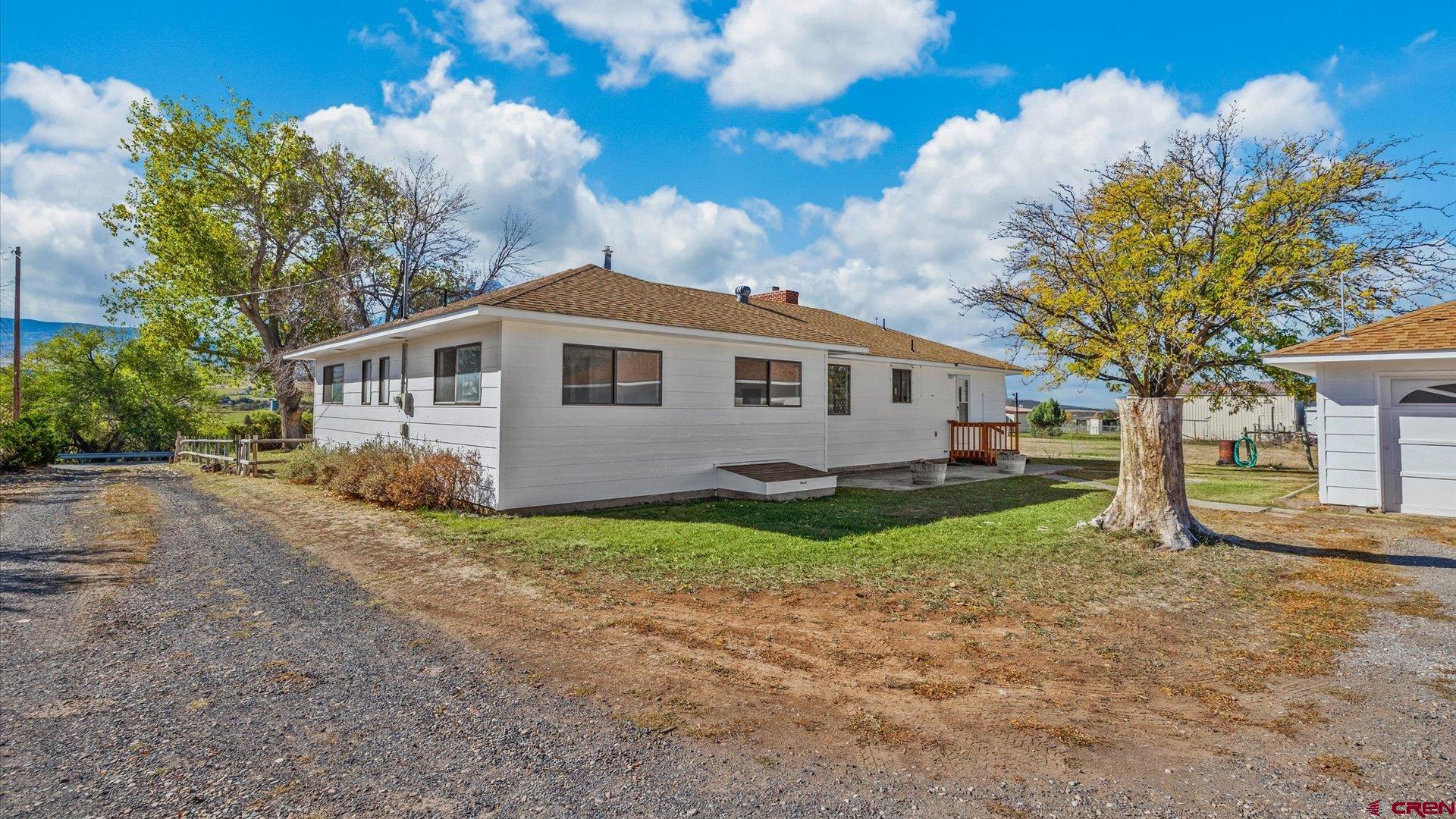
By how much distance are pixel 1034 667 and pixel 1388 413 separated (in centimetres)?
1073

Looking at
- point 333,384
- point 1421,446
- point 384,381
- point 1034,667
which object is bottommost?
point 1034,667

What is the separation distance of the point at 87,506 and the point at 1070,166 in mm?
17849

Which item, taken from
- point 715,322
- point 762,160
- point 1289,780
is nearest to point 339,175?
point 762,160

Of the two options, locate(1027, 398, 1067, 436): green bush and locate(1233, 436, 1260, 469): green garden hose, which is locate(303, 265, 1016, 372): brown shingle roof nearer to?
locate(1233, 436, 1260, 469): green garden hose

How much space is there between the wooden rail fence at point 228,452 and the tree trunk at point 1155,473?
18146 millimetres

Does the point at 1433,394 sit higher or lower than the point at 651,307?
lower

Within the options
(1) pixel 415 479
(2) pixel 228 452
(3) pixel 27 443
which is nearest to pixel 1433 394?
(1) pixel 415 479

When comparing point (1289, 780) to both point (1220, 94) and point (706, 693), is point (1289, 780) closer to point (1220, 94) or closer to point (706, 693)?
point (706, 693)

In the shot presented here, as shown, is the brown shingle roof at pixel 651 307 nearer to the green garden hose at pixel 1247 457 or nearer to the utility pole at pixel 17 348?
the green garden hose at pixel 1247 457

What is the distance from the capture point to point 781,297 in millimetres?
20453

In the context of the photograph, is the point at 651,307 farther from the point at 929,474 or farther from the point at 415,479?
the point at 929,474

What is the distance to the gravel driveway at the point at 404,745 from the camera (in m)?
2.70

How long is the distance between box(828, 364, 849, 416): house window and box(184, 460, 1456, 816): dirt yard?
28.9ft

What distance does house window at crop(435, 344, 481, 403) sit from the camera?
34.4 feet
